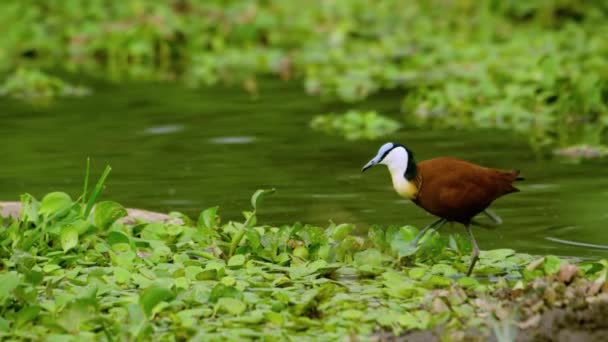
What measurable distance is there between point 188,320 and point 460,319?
1.25 m

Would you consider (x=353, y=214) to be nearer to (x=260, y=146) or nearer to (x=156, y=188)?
(x=156, y=188)

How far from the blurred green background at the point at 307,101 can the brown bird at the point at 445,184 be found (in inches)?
41.1

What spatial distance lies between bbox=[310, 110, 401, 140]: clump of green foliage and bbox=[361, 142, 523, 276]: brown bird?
5748 mm

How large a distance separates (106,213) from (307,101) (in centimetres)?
828

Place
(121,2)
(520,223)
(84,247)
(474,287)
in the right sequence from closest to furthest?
(474,287), (84,247), (520,223), (121,2)

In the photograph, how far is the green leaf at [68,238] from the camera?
295 inches

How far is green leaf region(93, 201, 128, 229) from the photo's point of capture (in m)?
7.82

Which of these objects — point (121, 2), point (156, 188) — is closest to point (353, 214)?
point (156, 188)

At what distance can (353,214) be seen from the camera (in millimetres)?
9766

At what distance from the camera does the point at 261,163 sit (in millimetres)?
12070

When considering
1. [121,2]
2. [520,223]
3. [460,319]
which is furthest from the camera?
[121,2]

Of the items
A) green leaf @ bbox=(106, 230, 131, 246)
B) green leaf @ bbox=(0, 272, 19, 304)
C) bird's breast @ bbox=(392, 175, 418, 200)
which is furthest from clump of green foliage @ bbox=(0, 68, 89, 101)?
green leaf @ bbox=(0, 272, 19, 304)

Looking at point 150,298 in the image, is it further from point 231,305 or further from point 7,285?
point 7,285

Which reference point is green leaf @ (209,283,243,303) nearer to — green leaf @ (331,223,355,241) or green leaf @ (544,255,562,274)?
green leaf @ (331,223,355,241)
